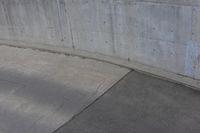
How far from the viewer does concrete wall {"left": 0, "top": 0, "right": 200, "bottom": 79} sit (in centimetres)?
599

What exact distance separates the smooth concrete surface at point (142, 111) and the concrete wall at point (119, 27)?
622mm

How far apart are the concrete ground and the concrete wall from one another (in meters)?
0.46

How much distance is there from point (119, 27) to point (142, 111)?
2.30 meters

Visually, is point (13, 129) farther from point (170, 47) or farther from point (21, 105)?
point (170, 47)

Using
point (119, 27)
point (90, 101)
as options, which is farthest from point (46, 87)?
point (119, 27)

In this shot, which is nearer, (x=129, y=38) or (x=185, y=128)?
(x=185, y=128)

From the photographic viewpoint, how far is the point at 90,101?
19.5ft

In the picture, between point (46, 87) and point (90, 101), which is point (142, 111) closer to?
point (90, 101)

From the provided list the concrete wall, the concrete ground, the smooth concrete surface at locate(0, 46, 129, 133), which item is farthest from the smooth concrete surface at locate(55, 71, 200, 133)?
the concrete wall

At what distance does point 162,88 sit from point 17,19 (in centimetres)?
484

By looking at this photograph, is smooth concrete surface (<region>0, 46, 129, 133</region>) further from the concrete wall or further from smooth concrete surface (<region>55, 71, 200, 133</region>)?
the concrete wall

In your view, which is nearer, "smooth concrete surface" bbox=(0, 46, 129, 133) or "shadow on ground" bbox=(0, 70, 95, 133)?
"shadow on ground" bbox=(0, 70, 95, 133)

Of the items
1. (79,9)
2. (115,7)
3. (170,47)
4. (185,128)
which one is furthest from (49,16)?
(185,128)

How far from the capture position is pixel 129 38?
6941 mm
